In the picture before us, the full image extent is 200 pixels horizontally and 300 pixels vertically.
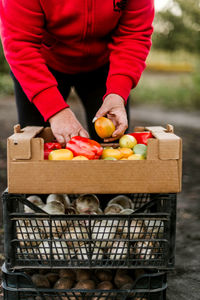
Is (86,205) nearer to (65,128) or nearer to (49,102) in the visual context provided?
(65,128)

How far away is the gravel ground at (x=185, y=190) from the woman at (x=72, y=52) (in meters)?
0.91

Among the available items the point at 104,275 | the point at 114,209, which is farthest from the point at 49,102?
the point at 104,275

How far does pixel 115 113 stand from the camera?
2.00m

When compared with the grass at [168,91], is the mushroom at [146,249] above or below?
below

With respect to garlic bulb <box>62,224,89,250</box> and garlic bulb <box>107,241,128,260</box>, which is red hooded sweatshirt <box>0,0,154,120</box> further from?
garlic bulb <box>107,241,128,260</box>

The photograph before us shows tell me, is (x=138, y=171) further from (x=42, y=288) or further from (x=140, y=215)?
(x=42, y=288)

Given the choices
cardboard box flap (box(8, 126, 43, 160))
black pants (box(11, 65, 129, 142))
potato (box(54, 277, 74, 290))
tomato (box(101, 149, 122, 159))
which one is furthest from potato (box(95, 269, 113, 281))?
black pants (box(11, 65, 129, 142))

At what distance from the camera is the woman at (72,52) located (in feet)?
6.39

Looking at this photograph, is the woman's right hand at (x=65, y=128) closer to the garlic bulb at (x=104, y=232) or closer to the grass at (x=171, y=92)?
the garlic bulb at (x=104, y=232)

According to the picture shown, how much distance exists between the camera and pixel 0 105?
7.86 metres

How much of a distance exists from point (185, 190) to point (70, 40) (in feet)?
6.91

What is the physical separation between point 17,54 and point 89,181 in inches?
30.4

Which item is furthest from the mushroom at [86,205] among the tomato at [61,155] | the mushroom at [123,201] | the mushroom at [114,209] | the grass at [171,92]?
the grass at [171,92]

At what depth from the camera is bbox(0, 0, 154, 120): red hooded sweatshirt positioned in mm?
1956
